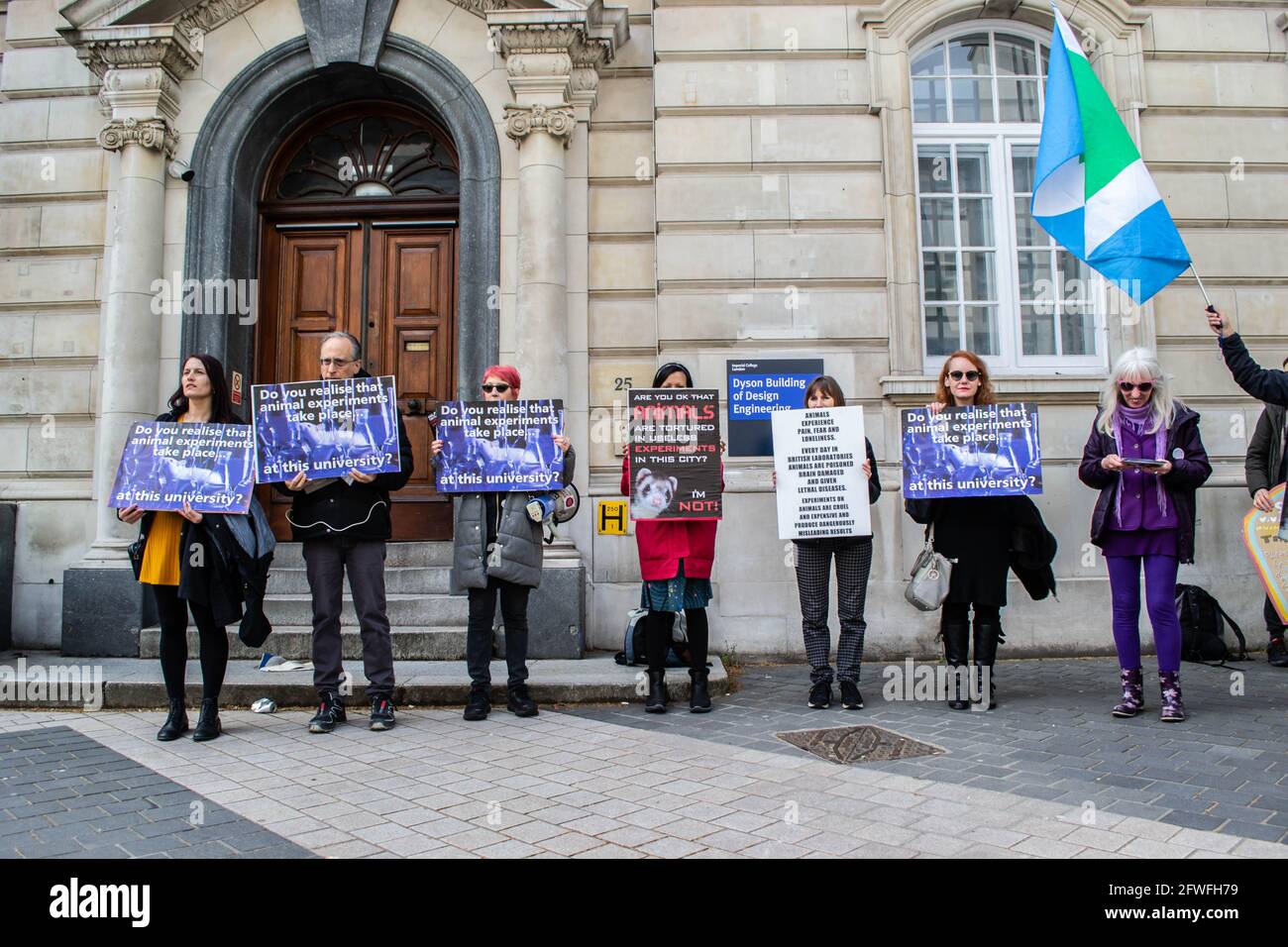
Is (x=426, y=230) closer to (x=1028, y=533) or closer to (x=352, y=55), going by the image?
(x=352, y=55)

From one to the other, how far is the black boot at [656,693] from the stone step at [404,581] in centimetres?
273

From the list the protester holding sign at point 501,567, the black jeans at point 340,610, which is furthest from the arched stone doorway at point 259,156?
the black jeans at point 340,610

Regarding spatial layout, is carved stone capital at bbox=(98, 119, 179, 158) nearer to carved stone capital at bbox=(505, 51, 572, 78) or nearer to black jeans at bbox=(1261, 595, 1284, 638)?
carved stone capital at bbox=(505, 51, 572, 78)

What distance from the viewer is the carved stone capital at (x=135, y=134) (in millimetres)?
8359

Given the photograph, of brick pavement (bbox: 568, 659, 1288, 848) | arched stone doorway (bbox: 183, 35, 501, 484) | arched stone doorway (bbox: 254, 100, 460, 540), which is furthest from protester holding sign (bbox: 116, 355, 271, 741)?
arched stone doorway (bbox: 254, 100, 460, 540)

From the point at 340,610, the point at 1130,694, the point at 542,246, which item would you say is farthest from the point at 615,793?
the point at 542,246

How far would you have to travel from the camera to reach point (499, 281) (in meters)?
8.39

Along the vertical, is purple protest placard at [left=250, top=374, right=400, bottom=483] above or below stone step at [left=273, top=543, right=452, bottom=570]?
above

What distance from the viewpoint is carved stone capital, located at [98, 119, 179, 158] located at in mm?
8359

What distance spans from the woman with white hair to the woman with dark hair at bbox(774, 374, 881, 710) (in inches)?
57.4

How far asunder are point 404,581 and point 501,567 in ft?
8.94

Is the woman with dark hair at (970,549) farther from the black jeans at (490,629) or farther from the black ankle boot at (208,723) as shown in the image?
the black ankle boot at (208,723)

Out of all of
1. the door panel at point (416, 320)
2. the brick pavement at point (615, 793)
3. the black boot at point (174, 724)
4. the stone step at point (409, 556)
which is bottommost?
the brick pavement at point (615, 793)

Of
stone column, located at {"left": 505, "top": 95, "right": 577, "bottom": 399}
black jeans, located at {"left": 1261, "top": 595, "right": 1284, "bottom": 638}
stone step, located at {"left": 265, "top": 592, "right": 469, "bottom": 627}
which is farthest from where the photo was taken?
stone column, located at {"left": 505, "top": 95, "right": 577, "bottom": 399}
